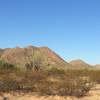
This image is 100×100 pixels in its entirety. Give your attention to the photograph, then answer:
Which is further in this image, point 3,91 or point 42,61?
point 42,61

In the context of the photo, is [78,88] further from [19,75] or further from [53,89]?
[19,75]

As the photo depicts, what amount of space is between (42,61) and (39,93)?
1405cm

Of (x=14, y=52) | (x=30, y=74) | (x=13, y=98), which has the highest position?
(x=14, y=52)

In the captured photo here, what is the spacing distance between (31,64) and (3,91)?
13.1m

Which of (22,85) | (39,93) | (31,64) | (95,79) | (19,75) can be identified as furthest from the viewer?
(31,64)

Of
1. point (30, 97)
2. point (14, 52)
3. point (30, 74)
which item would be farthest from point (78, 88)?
point (14, 52)

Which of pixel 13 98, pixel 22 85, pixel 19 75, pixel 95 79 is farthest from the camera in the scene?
pixel 95 79

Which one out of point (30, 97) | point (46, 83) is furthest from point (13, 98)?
point (46, 83)

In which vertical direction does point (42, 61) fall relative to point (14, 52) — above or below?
below

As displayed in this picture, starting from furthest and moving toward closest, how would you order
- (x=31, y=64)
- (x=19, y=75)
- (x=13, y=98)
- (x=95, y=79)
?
(x=31, y=64), (x=95, y=79), (x=19, y=75), (x=13, y=98)

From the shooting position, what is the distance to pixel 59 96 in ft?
51.0

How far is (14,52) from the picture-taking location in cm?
10200

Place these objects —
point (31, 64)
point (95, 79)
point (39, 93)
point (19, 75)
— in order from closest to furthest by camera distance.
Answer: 1. point (39, 93)
2. point (19, 75)
3. point (95, 79)
4. point (31, 64)

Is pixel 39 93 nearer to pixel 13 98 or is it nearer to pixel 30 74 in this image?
pixel 13 98
